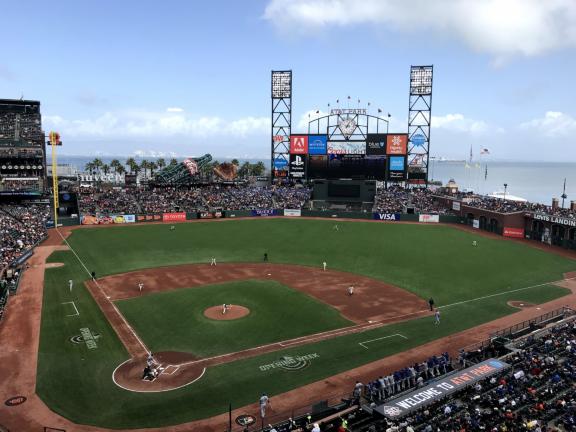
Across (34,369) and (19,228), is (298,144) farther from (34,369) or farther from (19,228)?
Answer: (34,369)

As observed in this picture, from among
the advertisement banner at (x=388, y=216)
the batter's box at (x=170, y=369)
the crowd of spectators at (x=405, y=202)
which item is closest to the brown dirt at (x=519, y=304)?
the batter's box at (x=170, y=369)

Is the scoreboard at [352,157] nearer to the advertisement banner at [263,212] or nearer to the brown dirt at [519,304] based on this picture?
the advertisement banner at [263,212]

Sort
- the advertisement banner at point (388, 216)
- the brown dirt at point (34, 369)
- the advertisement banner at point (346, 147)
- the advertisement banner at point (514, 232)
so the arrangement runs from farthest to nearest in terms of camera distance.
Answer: the advertisement banner at point (346, 147)
the advertisement banner at point (388, 216)
the advertisement banner at point (514, 232)
the brown dirt at point (34, 369)

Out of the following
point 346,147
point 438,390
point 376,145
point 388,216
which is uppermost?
point 376,145

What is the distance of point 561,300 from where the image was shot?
1426 inches

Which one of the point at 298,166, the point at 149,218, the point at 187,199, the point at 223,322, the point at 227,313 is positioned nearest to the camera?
the point at 223,322

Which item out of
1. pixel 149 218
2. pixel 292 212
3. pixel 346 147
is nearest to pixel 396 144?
pixel 346 147

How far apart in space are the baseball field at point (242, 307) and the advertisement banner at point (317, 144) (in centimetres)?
2651

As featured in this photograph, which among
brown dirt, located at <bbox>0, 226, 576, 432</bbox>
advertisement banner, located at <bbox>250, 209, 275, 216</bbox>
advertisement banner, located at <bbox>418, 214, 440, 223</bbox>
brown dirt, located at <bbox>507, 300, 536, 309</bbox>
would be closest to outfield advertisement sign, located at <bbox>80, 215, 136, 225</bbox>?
advertisement banner, located at <bbox>250, 209, 275, 216</bbox>

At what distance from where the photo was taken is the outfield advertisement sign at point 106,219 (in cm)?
7125

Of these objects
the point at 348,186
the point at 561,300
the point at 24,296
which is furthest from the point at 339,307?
the point at 348,186

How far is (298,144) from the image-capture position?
86438 mm

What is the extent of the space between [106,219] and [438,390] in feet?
210

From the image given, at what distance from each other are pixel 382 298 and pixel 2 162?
7444 cm
